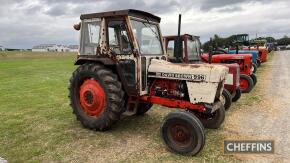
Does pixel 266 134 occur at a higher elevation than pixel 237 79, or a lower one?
lower

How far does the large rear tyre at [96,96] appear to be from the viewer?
245 inches

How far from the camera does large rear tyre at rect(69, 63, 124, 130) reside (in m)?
6.23

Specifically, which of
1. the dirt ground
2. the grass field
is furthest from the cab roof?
the dirt ground

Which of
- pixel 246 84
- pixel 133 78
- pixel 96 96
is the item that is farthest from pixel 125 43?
pixel 246 84

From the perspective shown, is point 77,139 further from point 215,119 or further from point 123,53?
point 215,119

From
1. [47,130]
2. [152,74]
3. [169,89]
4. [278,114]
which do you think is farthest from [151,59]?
[278,114]

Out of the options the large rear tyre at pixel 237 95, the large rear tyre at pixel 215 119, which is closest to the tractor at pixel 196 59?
the large rear tyre at pixel 237 95

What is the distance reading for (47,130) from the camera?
7.01m

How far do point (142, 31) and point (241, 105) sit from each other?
4.46 metres

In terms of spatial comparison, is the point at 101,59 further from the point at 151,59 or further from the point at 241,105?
the point at 241,105

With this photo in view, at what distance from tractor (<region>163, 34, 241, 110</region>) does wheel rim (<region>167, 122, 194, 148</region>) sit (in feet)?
9.12

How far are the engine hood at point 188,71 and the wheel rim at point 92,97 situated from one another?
1.11m

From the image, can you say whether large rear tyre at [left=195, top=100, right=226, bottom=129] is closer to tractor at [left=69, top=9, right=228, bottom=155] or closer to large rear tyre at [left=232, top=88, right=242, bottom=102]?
tractor at [left=69, top=9, right=228, bottom=155]

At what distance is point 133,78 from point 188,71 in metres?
1.10
